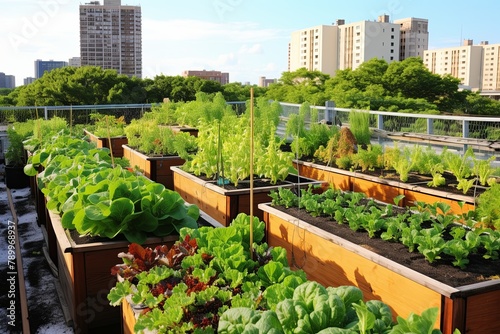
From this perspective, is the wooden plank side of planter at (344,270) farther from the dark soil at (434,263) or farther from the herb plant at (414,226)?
the herb plant at (414,226)

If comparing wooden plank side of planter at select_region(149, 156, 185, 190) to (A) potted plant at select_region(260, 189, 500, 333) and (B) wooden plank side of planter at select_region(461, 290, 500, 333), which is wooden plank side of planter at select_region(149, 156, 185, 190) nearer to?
(A) potted plant at select_region(260, 189, 500, 333)

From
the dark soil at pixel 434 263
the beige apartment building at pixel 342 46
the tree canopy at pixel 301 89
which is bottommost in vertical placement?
the dark soil at pixel 434 263

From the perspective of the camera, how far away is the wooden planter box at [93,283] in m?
2.84

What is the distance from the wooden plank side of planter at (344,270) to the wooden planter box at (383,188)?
33.3 inches

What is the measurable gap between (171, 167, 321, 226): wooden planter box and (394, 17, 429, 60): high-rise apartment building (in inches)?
2347

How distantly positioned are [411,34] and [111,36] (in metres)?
39.6

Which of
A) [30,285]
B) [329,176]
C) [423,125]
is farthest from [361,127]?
[30,285]

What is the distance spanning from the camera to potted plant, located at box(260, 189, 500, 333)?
2.36 metres

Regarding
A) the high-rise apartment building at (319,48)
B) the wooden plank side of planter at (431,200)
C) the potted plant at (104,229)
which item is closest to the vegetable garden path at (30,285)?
the potted plant at (104,229)

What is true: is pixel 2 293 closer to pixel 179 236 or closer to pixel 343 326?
pixel 179 236

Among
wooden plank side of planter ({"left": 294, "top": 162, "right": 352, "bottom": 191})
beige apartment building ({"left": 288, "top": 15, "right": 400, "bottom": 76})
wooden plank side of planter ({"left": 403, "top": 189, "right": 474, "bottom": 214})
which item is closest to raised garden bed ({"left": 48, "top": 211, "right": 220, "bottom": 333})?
wooden plank side of planter ({"left": 403, "top": 189, "right": 474, "bottom": 214})

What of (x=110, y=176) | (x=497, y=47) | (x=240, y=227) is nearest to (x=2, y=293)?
(x=110, y=176)

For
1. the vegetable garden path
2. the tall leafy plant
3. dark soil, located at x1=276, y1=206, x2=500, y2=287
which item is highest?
the tall leafy plant

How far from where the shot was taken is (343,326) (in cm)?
158
